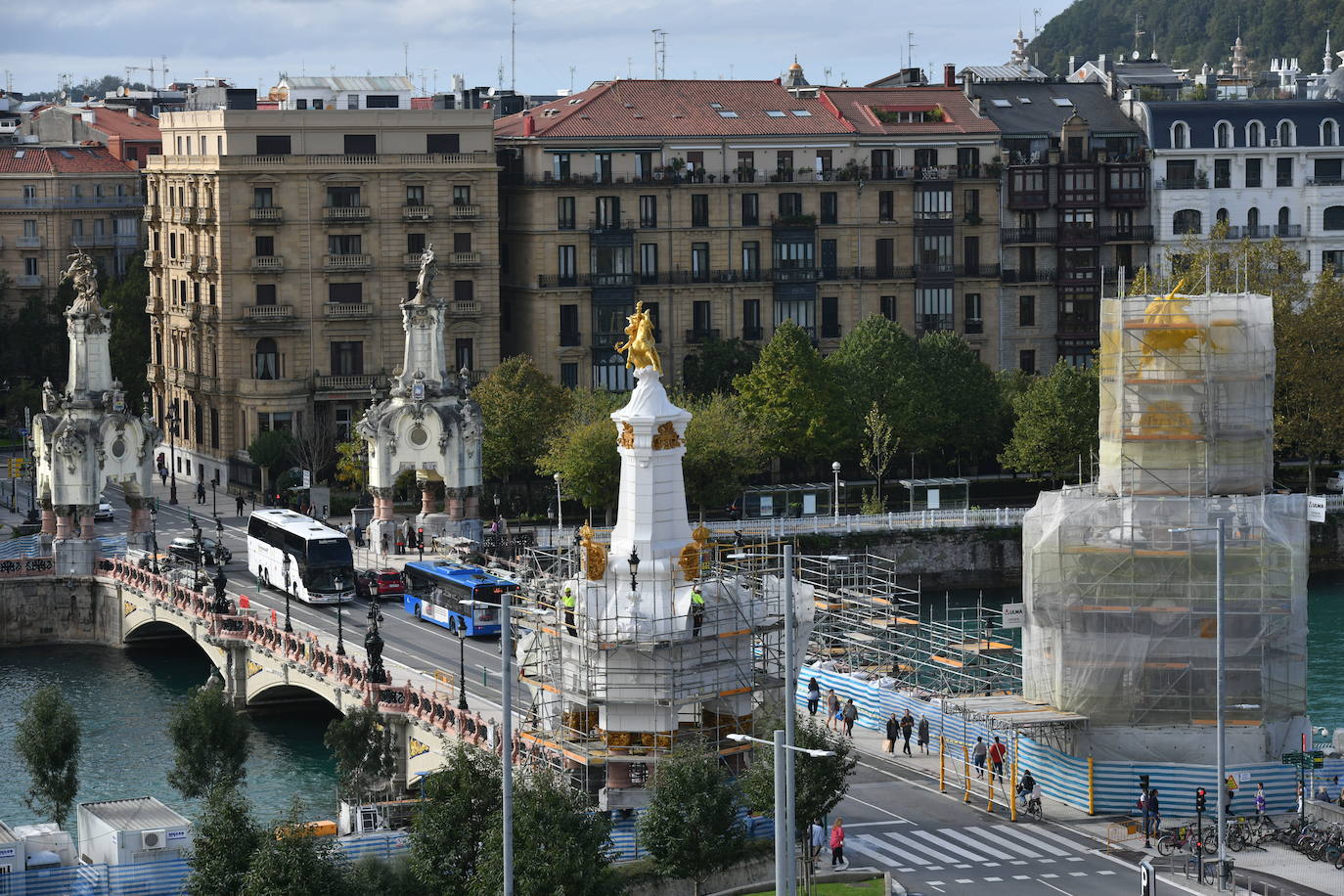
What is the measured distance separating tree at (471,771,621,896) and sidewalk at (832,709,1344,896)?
1432cm

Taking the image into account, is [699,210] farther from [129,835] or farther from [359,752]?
[129,835]

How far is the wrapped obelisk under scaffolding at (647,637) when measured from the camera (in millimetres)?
69000

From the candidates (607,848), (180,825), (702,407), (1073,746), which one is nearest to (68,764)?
(180,825)

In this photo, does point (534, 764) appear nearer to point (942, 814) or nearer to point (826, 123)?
point (942, 814)

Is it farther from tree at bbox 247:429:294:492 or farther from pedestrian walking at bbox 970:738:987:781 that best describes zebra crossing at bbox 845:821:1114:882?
tree at bbox 247:429:294:492

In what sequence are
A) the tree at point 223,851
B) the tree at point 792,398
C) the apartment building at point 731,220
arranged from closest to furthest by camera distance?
the tree at point 223,851 < the tree at point 792,398 < the apartment building at point 731,220

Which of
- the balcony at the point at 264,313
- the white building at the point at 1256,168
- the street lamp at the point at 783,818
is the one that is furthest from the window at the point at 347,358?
the street lamp at the point at 783,818

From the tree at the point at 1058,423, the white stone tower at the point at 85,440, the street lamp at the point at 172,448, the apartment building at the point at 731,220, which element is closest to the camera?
the white stone tower at the point at 85,440

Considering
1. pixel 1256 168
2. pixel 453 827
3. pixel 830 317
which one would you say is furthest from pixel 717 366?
pixel 453 827

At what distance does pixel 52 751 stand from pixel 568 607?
15.8 metres

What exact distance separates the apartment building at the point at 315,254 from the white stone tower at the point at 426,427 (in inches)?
851

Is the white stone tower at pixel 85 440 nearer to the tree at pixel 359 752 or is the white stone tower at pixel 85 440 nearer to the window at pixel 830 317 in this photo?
the tree at pixel 359 752

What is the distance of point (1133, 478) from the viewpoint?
77.1m

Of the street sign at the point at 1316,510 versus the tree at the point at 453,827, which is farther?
the street sign at the point at 1316,510
